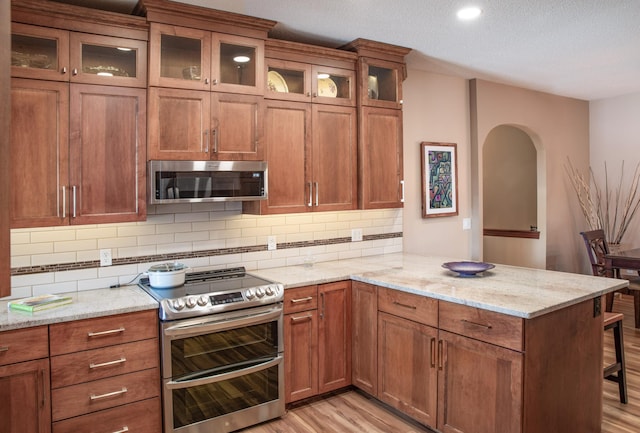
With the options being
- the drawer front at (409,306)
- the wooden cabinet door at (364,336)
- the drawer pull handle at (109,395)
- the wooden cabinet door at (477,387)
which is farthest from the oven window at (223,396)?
the wooden cabinet door at (477,387)

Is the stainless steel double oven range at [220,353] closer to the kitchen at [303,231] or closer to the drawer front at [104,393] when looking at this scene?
the drawer front at [104,393]

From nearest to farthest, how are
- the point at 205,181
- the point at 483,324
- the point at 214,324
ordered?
the point at 483,324 < the point at 214,324 < the point at 205,181

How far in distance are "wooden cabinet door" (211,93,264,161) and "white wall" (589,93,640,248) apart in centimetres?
503

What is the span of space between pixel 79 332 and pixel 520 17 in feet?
10.8

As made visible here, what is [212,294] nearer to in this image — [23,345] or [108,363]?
[108,363]

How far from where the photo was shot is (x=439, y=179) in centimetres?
454

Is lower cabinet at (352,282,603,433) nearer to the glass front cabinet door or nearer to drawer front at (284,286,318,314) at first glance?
drawer front at (284,286,318,314)

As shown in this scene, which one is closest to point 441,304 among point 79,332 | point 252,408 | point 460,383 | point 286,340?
point 460,383

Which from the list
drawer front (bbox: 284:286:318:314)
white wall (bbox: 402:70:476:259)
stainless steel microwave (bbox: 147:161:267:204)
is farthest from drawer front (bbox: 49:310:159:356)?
Answer: white wall (bbox: 402:70:476:259)

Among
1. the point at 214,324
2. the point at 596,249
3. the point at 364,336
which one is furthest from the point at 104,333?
the point at 596,249

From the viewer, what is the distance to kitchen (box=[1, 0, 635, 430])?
2.85 meters

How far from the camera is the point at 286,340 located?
119 inches

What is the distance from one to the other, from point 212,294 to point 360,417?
50.5 inches

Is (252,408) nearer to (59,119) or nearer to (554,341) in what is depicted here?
(554,341)
